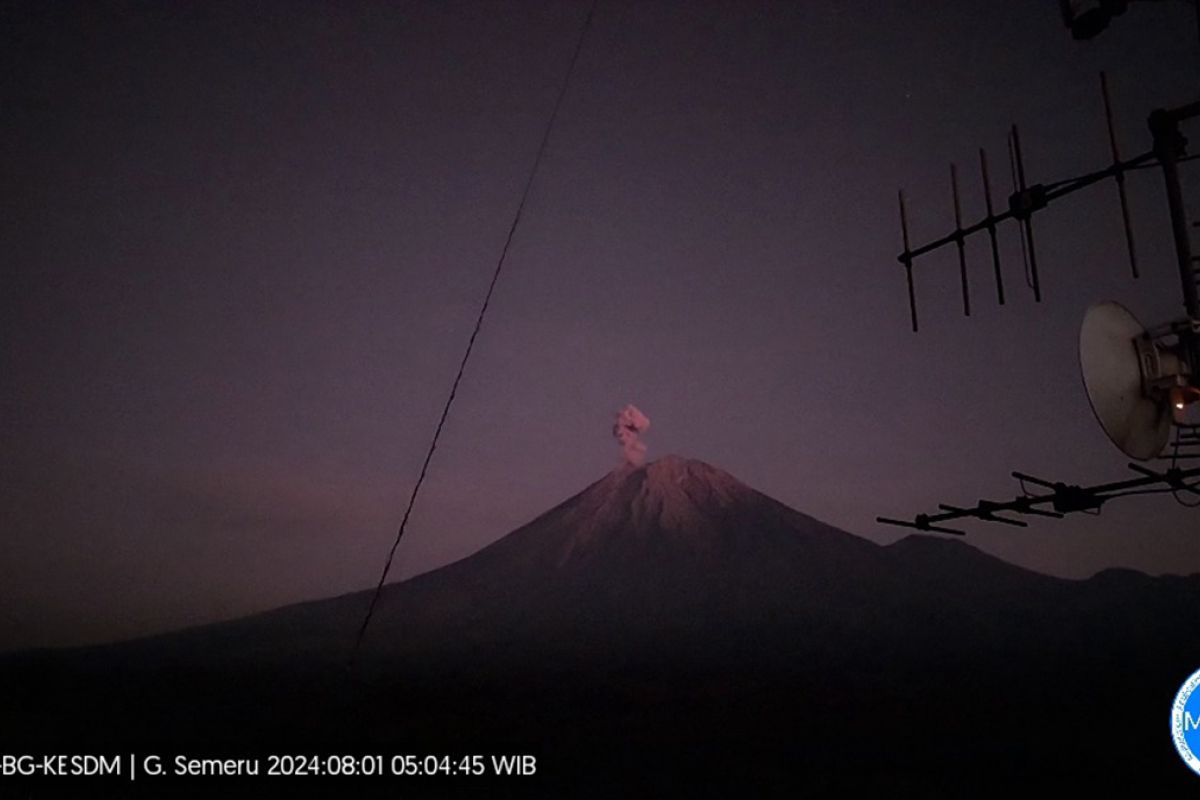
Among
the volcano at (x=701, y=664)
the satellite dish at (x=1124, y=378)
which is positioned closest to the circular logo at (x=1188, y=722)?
the satellite dish at (x=1124, y=378)

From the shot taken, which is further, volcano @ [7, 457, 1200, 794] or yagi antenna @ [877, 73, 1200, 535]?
volcano @ [7, 457, 1200, 794]

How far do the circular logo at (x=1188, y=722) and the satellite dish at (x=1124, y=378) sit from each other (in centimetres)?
434

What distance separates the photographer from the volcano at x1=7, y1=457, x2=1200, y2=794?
45.2 m

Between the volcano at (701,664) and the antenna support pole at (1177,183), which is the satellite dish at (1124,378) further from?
the volcano at (701,664)

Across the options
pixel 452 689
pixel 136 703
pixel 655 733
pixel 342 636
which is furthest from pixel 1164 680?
pixel 342 636

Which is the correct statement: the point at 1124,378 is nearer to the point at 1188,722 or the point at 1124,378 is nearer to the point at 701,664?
the point at 1188,722

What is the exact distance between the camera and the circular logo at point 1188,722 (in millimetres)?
7910

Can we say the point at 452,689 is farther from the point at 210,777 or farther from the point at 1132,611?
the point at 1132,611

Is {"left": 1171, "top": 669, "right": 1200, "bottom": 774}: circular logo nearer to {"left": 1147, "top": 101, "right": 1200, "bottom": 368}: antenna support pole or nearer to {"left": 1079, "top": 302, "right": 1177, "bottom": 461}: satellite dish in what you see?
{"left": 1079, "top": 302, "right": 1177, "bottom": 461}: satellite dish

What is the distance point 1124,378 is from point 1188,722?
5.10 metres

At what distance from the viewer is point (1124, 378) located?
4.86m

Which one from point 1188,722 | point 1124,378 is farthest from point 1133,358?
point 1188,722

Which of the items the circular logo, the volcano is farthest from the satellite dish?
the volcano

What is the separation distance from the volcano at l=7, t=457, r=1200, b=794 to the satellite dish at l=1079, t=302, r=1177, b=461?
17.4m
